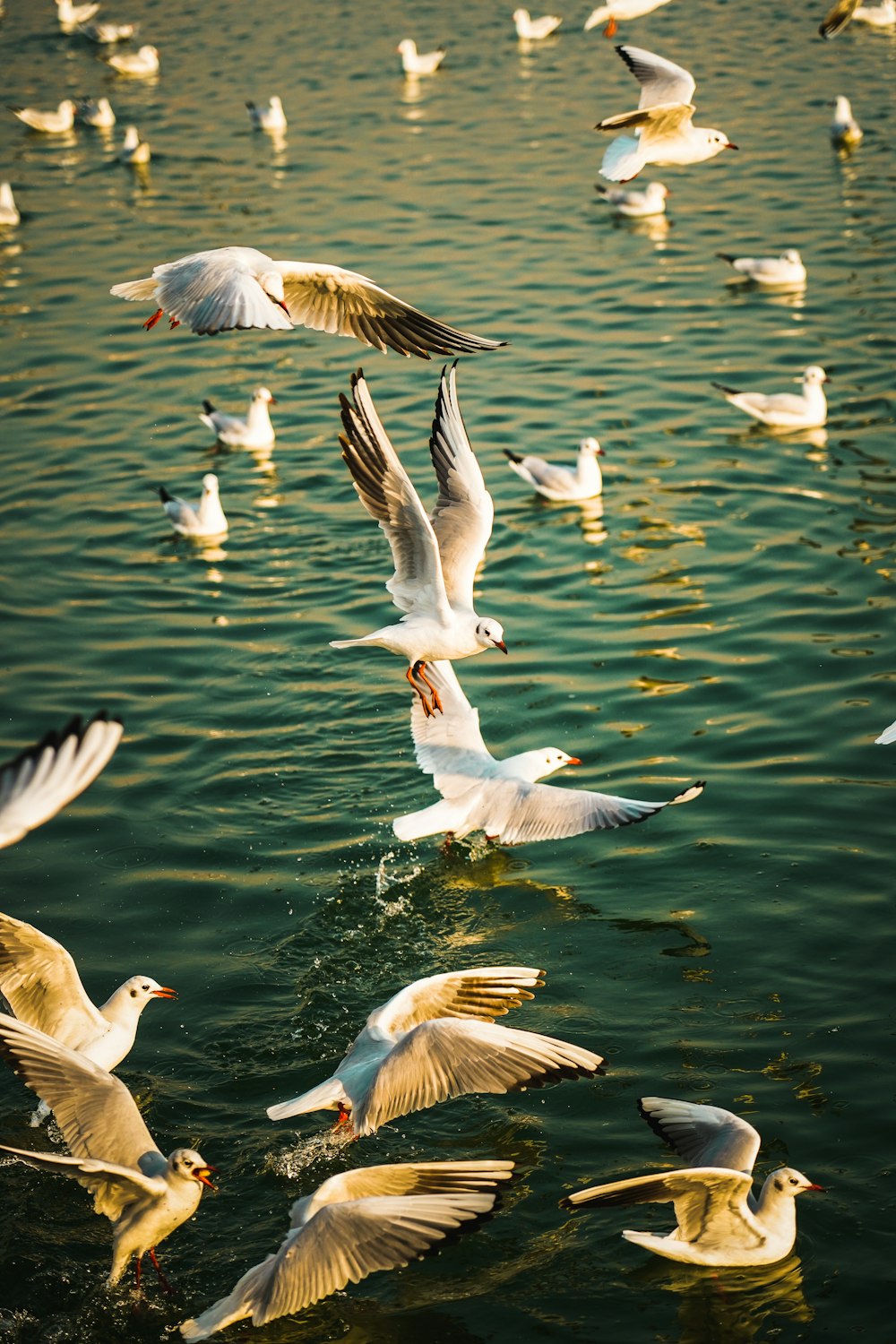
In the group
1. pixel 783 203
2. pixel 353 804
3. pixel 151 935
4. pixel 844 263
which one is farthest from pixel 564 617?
pixel 783 203

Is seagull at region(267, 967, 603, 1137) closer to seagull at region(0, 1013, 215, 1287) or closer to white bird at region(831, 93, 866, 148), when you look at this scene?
seagull at region(0, 1013, 215, 1287)

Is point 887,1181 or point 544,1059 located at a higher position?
point 544,1059

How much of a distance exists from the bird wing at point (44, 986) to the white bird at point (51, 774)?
6.48 ft

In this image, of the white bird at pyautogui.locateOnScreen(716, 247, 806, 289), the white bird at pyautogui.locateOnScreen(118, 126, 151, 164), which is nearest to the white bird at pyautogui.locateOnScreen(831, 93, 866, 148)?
the white bird at pyautogui.locateOnScreen(716, 247, 806, 289)

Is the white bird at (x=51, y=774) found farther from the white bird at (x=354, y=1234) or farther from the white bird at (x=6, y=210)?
the white bird at (x=6, y=210)

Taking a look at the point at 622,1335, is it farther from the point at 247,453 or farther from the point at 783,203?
the point at 783,203

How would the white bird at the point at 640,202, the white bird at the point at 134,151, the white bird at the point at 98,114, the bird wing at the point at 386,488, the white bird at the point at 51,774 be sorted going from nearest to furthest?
the white bird at the point at 51,774 → the bird wing at the point at 386,488 → the white bird at the point at 640,202 → the white bird at the point at 134,151 → the white bird at the point at 98,114

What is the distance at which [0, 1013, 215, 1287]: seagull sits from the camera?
5.92 m

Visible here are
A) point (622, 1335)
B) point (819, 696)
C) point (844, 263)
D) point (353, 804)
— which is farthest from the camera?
point (844, 263)

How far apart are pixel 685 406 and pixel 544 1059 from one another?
34.8 ft

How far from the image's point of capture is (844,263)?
19688mm

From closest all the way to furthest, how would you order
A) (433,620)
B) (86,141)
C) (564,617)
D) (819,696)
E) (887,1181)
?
(887,1181), (433,620), (819,696), (564,617), (86,141)

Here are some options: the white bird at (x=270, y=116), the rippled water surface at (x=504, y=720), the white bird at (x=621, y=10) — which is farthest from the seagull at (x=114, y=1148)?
the white bird at (x=270, y=116)

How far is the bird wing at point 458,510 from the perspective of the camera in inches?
344
